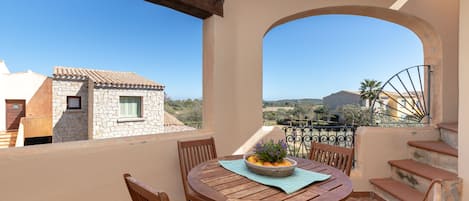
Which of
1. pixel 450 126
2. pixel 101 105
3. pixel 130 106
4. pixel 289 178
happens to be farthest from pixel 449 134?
pixel 101 105

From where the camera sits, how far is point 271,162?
53.1 inches

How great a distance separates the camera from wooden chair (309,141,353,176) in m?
1.65

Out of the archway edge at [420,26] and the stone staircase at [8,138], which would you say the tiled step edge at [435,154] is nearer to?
the archway edge at [420,26]

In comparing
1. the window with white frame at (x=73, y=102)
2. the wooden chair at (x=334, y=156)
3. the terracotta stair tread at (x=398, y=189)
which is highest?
the window with white frame at (x=73, y=102)

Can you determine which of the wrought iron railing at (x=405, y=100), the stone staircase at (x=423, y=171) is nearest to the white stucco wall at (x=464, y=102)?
the stone staircase at (x=423, y=171)

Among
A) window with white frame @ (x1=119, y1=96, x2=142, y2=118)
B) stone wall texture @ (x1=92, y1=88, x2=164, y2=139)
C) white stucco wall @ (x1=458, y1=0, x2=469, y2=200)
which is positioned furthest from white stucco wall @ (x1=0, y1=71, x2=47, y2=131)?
white stucco wall @ (x1=458, y1=0, x2=469, y2=200)

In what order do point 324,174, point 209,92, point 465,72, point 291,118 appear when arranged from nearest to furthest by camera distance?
1. point 324,174
2. point 465,72
3. point 209,92
4. point 291,118

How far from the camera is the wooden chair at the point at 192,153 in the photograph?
71.9 inches

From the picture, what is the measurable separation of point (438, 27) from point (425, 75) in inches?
25.3

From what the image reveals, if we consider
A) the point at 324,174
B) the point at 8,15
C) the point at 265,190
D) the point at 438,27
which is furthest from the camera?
the point at 8,15

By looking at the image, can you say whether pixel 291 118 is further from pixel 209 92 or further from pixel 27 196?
pixel 27 196

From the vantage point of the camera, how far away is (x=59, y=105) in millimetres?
6039

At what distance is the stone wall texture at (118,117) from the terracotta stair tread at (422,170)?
516 cm

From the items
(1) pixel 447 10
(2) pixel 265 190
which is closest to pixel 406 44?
(1) pixel 447 10
